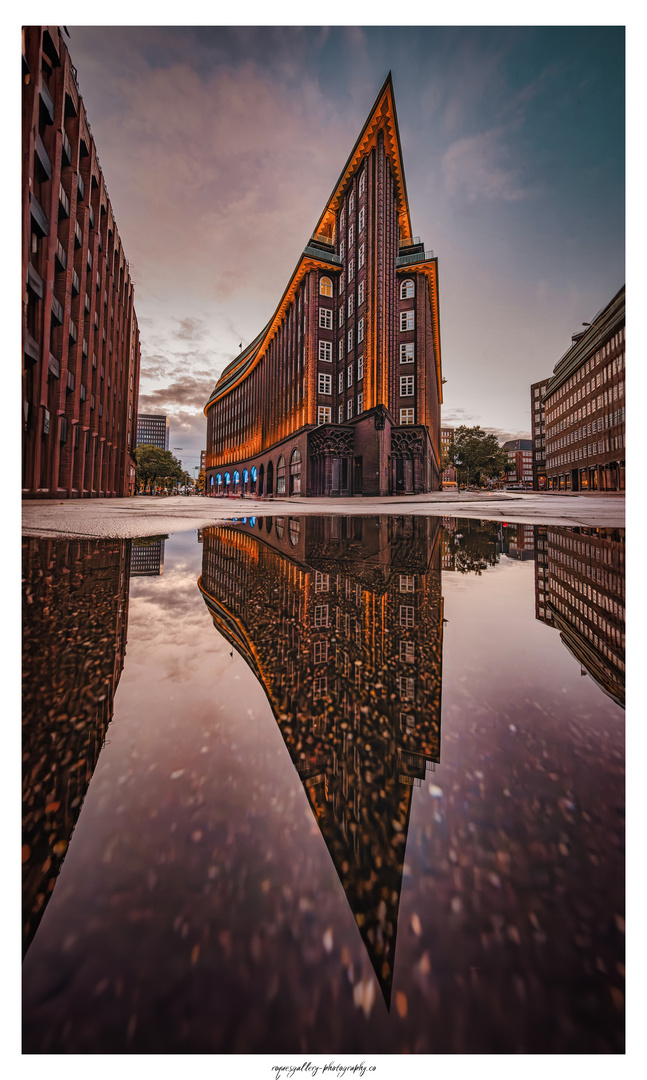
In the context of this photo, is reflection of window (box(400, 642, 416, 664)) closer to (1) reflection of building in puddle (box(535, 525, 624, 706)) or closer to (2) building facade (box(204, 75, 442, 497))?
(1) reflection of building in puddle (box(535, 525, 624, 706))

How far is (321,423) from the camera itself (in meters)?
32.8

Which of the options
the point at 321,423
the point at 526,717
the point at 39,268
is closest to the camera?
the point at 526,717

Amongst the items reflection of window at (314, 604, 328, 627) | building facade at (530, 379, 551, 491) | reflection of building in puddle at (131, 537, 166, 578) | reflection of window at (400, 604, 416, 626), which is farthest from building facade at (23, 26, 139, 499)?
building facade at (530, 379, 551, 491)

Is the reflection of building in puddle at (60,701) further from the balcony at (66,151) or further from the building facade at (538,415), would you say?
the building facade at (538,415)

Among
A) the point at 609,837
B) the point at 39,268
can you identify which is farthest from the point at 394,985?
the point at 39,268

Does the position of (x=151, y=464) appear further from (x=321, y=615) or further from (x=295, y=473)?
A: (x=321, y=615)

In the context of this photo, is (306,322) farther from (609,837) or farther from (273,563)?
(609,837)

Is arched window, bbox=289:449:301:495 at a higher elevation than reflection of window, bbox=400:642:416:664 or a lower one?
higher

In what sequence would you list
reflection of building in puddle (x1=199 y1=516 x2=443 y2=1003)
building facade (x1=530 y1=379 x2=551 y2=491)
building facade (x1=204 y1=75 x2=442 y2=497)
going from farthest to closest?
building facade (x1=530 y1=379 x2=551 y2=491)
building facade (x1=204 y1=75 x2=442 y2=497)
reflection of building in puddle (x1=199 y1=516 x2=443 y2=1003)

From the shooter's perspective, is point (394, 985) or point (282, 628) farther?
point (282, 628)

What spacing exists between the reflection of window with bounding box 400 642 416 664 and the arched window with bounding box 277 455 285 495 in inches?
1564

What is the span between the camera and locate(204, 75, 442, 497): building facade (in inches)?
1117

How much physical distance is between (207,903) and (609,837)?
3.06 feet

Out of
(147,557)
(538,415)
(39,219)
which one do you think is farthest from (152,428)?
(147,557)
